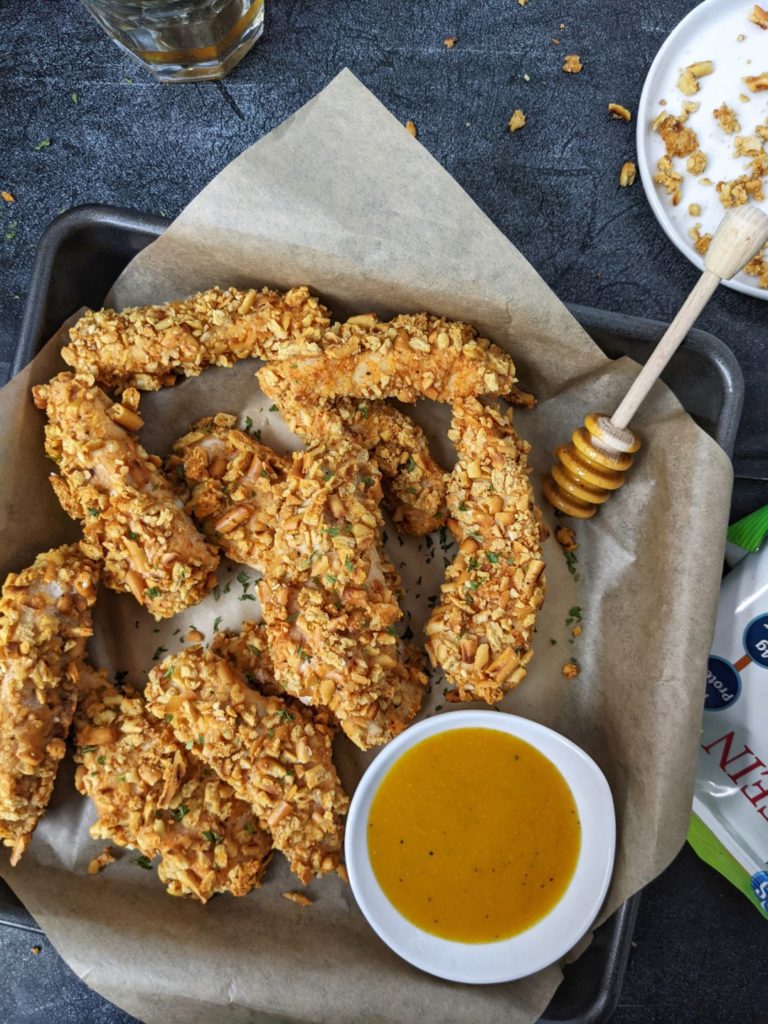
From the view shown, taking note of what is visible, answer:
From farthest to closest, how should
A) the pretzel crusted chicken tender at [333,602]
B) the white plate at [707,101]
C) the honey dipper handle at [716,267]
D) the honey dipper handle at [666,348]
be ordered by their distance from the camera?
the white plate at [707,101]
the pretzel crusted chicken tender at [333,602]
the honey dipper handle at [666,348]
the honey dipper handle at [716,267]

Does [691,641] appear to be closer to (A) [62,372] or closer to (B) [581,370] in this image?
(B) [581,370]

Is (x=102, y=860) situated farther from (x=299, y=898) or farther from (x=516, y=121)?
(x=516, y=121)

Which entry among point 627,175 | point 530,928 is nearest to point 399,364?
point 627,175

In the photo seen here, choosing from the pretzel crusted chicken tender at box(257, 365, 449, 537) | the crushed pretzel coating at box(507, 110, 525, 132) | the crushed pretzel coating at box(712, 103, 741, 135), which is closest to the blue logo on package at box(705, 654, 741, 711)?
the pretzel crusted chicken tender at box(257, 365, 449, 537)

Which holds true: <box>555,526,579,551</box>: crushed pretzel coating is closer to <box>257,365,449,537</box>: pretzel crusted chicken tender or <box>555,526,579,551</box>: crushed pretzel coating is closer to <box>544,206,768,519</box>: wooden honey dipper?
<box>544,206,768,519</box>: wooden honey dipper

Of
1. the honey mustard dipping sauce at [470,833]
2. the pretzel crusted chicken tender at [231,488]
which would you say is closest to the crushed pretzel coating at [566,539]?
the honey mustard dipping sauce at [470,833]

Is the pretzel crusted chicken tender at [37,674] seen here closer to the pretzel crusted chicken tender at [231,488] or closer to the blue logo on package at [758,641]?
the pretzel crusted chicken tender at [231,488]
